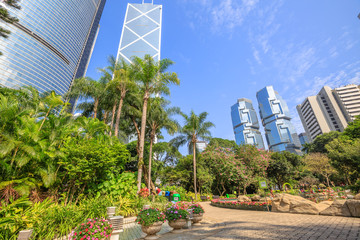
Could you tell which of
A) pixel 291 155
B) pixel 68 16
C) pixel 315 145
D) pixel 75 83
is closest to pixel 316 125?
pixel 315 145

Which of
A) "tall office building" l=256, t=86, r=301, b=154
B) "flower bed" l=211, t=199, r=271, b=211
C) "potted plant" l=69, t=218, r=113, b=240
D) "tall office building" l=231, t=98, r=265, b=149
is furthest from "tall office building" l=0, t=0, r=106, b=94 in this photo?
"tall office building" l=256, t=86, r=301, b=154

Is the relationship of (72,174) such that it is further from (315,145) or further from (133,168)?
(315,145)

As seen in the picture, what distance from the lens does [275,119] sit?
171250 mm

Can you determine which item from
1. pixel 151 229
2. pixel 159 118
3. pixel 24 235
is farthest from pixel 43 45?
pixel 151 229

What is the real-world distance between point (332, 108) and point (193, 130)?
352ft

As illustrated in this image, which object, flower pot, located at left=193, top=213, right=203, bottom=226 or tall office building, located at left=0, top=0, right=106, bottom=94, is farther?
tall office building, located at left=0, top=0, right=106, bottom=94

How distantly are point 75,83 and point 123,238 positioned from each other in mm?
15910

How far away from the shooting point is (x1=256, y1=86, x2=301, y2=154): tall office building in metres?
163

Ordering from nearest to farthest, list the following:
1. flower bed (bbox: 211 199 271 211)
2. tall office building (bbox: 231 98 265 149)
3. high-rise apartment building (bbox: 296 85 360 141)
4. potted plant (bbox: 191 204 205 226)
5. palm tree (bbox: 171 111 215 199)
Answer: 1. potted plant (bbox: 191 204 205 226)
2. flower bed (bbox: 211 199 271 211)
3. palm tree (bbox: 171 111 215 199)
4. high-rise apartment building (bbox: 296 85 360 141)
5. tall office building (bbox: 231 98 265 149)

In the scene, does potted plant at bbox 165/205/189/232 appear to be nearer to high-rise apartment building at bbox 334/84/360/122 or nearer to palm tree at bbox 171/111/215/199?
palm tree at bbox 171/111/215/199

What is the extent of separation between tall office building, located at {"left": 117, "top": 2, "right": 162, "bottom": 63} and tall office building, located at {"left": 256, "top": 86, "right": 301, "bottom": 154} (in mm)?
142911

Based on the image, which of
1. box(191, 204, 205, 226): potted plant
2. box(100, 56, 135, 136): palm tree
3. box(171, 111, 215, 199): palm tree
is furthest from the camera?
box(171, 111, 215, 199): palm tree

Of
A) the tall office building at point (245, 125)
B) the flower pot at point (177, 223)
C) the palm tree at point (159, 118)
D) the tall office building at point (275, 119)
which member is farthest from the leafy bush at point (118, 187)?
the tall office building at point (245, 125)

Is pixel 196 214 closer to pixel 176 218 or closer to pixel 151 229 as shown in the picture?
pixel 176 218
